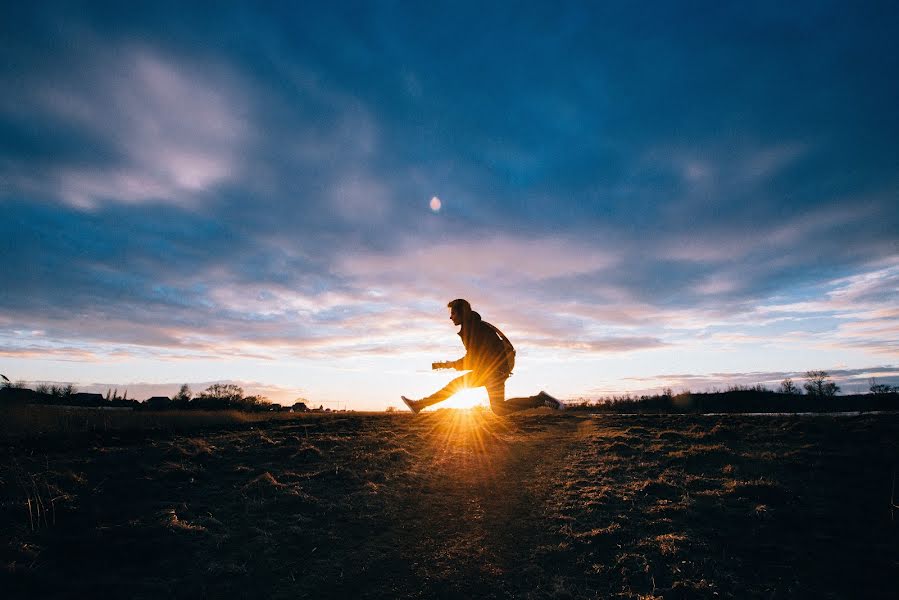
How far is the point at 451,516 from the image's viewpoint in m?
8.48

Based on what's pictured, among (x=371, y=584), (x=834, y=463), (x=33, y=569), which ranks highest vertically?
(x=834, y=463)

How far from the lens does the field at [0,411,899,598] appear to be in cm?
590

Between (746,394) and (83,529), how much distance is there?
73.9ft

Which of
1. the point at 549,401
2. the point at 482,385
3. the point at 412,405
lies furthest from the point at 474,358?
the point at 549,401

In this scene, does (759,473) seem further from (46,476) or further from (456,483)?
(46,476)

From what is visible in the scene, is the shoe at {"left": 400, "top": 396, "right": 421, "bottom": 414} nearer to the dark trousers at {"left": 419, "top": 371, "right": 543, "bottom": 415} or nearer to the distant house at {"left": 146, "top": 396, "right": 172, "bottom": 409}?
the dark trousers at {"left": 419, "top": 371, "right": 543, "bottom": 415}

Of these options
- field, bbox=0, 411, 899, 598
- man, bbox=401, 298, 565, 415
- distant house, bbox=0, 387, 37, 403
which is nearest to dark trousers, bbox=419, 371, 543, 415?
man, bbox=401, 298, 565, 415

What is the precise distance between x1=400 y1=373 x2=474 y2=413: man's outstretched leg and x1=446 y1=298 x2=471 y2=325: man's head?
2370mm

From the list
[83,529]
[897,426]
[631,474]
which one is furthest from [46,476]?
[897,426]

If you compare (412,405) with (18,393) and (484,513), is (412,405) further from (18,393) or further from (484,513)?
(18,393)

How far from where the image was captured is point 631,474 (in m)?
10.2

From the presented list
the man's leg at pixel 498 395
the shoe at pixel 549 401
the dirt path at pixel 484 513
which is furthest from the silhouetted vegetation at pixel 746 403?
the dirt path at pixel 484 513

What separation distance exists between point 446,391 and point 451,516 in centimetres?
1159

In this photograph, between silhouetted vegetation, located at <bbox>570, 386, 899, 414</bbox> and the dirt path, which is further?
silhouetted vegetation, located at <bbox>570, 386, 899, 414</bbox>
